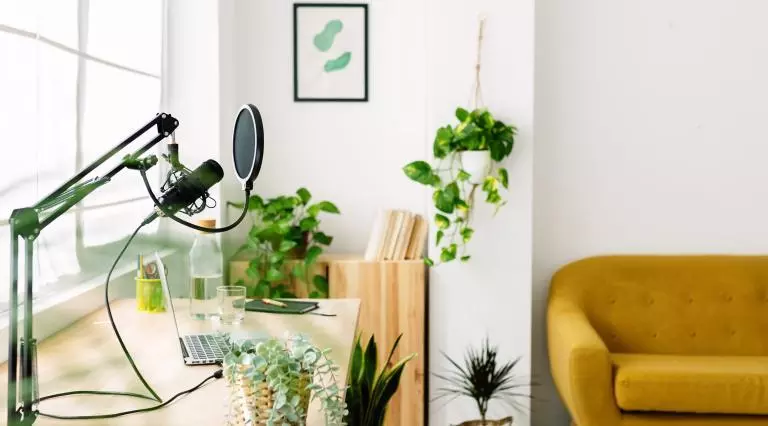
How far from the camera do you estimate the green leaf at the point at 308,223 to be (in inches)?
146

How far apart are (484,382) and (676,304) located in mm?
925

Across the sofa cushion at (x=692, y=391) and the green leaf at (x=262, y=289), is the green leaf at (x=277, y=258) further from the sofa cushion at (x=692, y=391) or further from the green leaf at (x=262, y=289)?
the sofa cushion at (x=692, y=391)

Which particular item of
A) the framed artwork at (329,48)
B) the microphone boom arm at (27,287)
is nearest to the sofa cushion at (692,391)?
the framed artwork at (329,48)

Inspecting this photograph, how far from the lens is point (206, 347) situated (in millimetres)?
2102

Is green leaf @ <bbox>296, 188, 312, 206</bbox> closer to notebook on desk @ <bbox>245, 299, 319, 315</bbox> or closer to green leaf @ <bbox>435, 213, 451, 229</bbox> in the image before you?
green leaf @ <bbox>435, 213, 451, 229</bbox>

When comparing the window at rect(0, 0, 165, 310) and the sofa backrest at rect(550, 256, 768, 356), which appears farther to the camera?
the sofa backrest at rect(550, 256, 768, 356)

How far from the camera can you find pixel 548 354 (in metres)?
3.91

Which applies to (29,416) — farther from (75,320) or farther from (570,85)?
(570,85)

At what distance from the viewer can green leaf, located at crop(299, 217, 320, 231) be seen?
12.2ft

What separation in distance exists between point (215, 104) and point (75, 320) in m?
1.42

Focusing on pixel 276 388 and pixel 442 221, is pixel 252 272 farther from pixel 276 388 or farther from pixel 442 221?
pixel 276 388

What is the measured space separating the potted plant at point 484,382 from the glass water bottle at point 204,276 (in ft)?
3.84

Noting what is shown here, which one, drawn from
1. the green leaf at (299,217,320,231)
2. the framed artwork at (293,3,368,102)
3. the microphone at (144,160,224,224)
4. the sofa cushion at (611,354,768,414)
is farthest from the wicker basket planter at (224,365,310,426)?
the framed artwork at (293,3,368,102)

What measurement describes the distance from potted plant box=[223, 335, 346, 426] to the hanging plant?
2.01m
